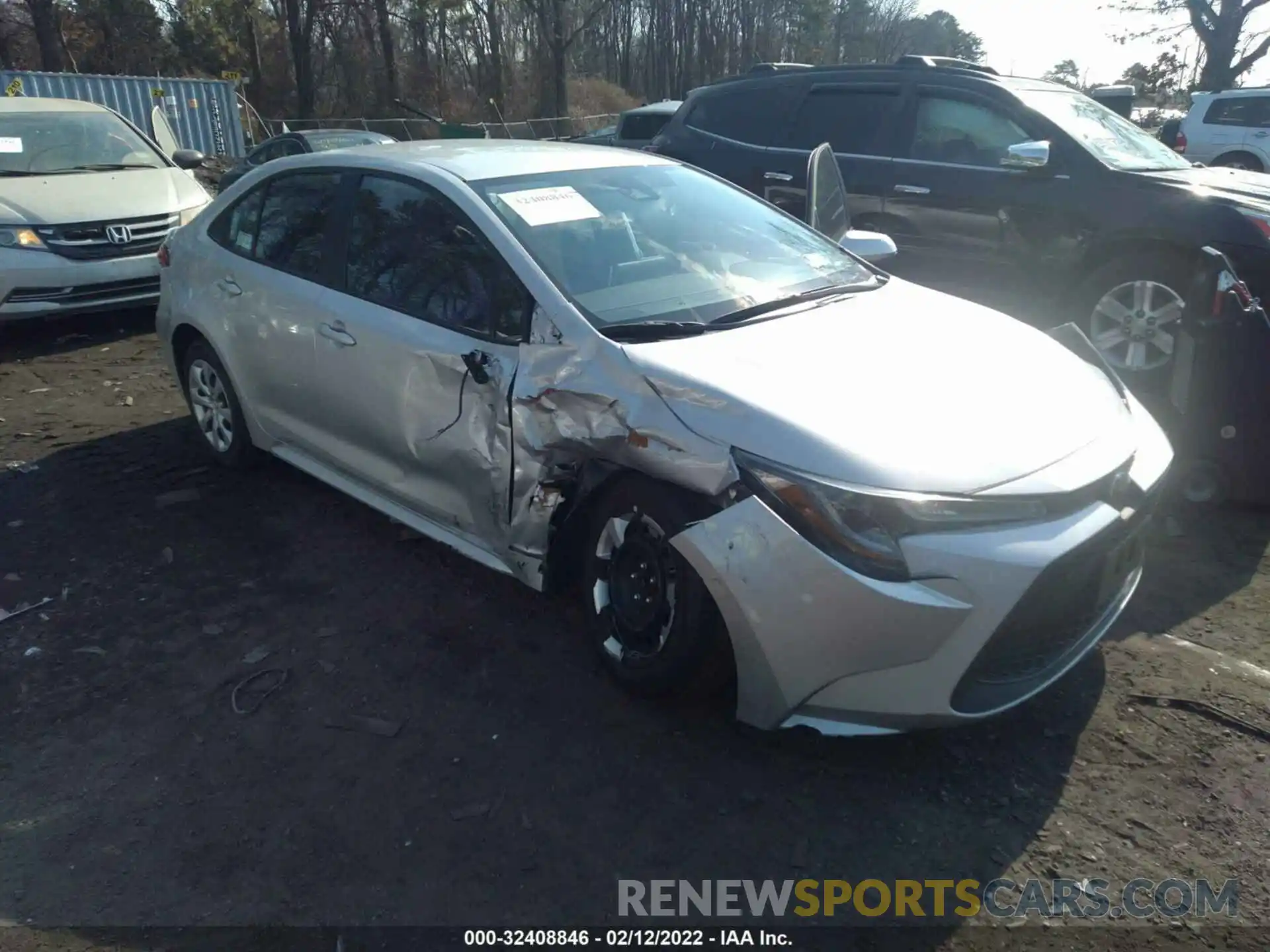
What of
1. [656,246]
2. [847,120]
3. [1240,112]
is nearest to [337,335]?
[656,246]

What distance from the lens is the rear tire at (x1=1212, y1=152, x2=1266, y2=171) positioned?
57.4 feet

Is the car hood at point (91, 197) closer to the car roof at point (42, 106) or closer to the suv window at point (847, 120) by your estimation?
the car roof at point (42, 106)

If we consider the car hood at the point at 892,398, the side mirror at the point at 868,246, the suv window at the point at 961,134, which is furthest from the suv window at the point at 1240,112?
the car hood at the point at 892,398

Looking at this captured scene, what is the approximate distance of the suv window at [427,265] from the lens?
3.59m

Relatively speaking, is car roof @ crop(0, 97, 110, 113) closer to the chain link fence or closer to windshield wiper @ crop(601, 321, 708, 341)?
windshield wiper @ crop(601, 321, 708, 341)

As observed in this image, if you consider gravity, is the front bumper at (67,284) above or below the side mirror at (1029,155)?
below

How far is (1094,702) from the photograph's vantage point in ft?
10.9

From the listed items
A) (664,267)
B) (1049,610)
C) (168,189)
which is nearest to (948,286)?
(664,267)

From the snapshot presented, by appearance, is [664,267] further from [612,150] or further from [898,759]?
[898,759]

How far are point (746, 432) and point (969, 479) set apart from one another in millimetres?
622

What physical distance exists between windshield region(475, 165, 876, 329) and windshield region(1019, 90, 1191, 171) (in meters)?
3.00

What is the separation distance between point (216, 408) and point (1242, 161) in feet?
61.0

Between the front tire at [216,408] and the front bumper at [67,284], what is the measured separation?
304cm

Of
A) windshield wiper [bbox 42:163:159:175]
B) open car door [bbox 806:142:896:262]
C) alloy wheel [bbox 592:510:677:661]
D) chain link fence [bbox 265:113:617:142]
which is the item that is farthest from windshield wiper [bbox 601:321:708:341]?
chain link fence [bbox 265:113:617:142]
